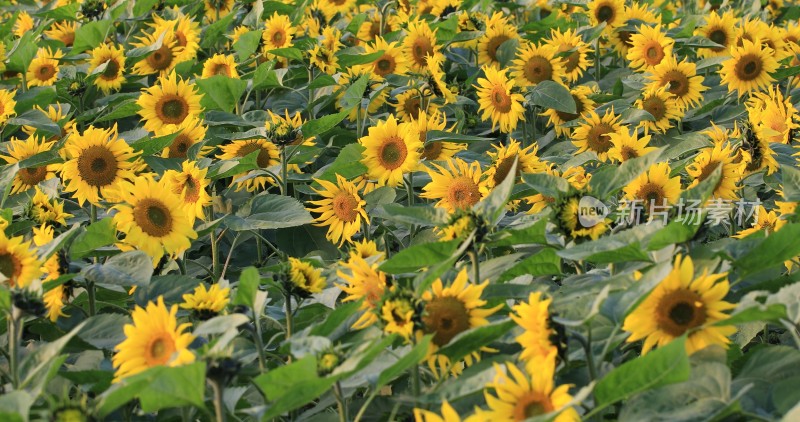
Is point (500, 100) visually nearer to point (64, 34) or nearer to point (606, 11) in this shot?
point (606, 11)

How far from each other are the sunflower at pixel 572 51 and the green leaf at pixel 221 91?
1.39m

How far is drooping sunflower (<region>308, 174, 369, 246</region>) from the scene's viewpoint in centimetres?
338

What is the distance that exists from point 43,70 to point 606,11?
8.27 ft

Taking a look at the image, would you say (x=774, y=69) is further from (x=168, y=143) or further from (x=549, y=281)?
(x=168, y=143)

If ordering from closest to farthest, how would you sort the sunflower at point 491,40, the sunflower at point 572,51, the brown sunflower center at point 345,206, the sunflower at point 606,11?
the brown sunflower center at point 345,206, the sunflower at point 572,51, the sunflower at point 491,40, the sunflower at point 606,11

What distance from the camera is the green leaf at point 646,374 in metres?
1.84

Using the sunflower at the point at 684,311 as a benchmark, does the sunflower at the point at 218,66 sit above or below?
below

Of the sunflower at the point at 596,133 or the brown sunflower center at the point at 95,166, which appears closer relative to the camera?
the brown sunflower center at the point at 95,166

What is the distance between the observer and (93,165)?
331 cm

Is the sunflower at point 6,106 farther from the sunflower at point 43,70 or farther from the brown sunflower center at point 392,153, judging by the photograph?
the brown sunflower center at point 392,153

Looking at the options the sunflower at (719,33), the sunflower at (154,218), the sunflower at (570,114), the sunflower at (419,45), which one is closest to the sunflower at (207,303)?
the sunflower at (154,218)

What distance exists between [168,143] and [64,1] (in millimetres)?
2583

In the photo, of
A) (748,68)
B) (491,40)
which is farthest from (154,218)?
(748,68)

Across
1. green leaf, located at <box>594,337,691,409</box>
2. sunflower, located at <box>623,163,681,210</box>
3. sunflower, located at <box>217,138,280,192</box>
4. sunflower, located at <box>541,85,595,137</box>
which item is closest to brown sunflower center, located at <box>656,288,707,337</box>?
green leaf, located at <box>594,337,691,409</box>
